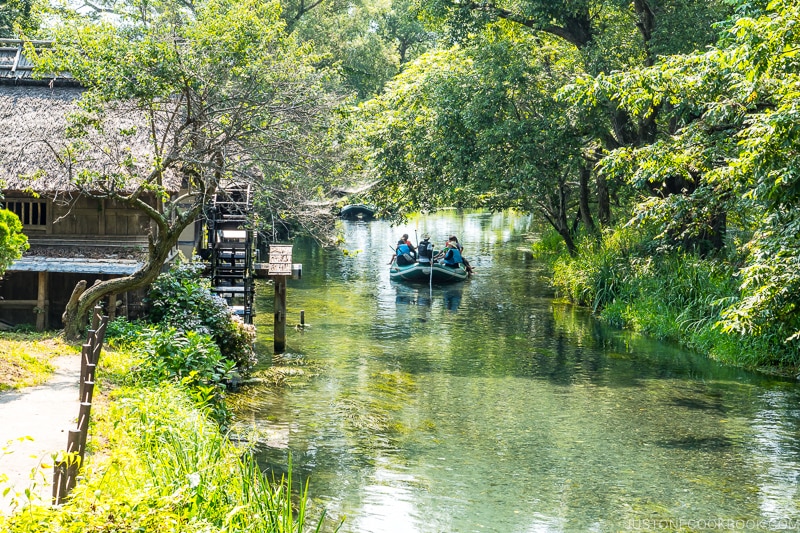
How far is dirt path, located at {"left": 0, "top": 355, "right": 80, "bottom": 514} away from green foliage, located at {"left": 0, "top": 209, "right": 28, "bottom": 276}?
1.70 meters

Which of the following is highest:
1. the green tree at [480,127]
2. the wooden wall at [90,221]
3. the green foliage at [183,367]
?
the green tree at [480,127]

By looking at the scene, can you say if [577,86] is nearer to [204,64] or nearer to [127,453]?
[204,64]

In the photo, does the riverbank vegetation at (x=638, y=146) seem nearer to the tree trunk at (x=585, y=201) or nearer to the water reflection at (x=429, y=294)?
the tree trunk at (x=585, y=201)

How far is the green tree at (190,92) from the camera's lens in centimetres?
1348

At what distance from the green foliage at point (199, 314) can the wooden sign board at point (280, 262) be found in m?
2.07

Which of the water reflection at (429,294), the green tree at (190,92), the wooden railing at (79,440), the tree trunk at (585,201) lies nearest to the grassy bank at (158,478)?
the wooden railing at (79,440)

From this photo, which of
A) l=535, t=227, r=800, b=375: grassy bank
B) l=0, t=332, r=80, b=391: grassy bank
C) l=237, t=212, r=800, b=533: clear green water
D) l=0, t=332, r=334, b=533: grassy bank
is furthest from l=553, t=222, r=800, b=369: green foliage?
l=0, t=332, r=80, b=391: grassy bank

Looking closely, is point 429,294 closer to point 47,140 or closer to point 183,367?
point 47,140

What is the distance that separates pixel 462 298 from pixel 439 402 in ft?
39.6

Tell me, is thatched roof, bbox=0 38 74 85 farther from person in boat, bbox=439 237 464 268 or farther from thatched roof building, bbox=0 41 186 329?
person in boat, bbox=439 237 464 268

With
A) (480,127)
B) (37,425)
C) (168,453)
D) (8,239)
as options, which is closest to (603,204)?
(480,127)

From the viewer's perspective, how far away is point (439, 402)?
1505cm

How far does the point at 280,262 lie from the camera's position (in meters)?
18.0

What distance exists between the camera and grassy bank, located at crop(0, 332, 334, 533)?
18.5 feet
